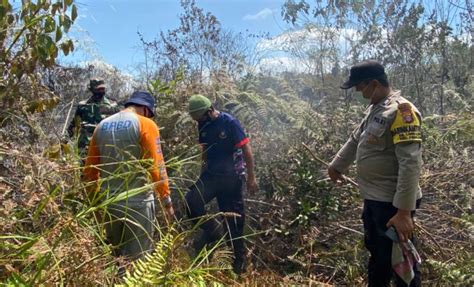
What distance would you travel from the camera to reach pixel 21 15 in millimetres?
2975

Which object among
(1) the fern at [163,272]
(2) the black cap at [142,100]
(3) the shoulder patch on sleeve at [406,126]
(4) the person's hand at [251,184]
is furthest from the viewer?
(4) the person's hand at [251,184]

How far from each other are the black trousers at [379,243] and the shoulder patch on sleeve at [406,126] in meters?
0.46

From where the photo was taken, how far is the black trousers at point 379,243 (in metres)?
3.22

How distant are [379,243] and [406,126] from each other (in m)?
0.79

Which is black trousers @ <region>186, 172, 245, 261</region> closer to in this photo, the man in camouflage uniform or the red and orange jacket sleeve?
the man in camouflage uniform

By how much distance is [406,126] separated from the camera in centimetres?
301

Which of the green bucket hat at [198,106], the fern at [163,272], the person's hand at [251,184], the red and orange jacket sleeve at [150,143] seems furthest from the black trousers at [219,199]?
the fern at [163,272]

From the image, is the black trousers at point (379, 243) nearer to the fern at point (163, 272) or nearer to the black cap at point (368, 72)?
the black cap at point (368, 72)

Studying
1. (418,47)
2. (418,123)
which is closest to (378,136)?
(418,123)

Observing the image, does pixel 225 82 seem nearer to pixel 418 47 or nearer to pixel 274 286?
pixel 274 286

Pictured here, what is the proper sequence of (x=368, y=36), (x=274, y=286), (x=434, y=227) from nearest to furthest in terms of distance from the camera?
(x=274, y=286), (x=434, y=227), (x=368, y=36)

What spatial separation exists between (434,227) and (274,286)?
5.16ft

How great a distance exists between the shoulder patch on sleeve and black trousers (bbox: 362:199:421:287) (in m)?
0.46

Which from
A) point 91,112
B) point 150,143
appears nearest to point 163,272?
point 150,143
